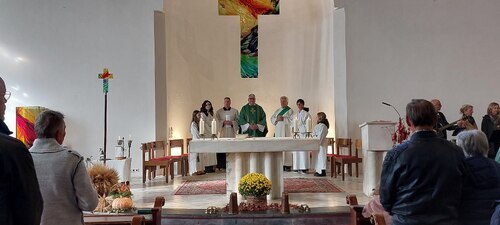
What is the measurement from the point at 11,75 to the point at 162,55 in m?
3.35

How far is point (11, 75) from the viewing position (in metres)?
11.3

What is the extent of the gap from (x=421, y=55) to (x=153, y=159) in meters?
6.25

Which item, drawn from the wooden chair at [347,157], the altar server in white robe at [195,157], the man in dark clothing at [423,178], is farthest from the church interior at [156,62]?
the man in dark clothing at [423,178]

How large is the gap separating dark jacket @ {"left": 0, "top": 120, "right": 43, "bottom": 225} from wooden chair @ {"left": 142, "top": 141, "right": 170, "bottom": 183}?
25.9 feet

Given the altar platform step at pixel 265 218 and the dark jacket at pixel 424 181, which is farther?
the altar platform step at pixel 265 218

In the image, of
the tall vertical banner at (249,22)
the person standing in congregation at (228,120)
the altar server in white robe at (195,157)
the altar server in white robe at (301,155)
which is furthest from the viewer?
the tall vertical banner at (249,22)

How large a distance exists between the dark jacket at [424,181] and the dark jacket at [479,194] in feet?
0.74

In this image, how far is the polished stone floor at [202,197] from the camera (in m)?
7.28

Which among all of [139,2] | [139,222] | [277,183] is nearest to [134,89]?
[139,2]

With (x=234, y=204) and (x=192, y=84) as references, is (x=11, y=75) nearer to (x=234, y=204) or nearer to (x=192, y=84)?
(x=192, y=84)

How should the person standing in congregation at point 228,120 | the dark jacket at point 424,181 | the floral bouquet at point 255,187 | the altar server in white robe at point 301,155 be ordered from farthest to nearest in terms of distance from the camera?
the person standing in congregation at point 228,120
the altar server in white robe at point 301,155
the floral bouquet at point 255,187
the dark jacket at point 424,181

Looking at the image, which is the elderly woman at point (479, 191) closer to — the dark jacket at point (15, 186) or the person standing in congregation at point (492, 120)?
the dark jacket at point (15, 186)

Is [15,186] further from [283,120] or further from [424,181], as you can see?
[283,120]

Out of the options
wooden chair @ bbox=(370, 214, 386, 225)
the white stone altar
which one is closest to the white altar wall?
the white stone altar
